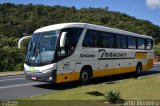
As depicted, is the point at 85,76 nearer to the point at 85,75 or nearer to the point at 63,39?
the point at 85,75

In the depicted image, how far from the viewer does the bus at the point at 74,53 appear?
15.2m

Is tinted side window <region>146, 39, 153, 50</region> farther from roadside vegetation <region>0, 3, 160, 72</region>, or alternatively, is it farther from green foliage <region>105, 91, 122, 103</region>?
roadside vegetation <region>0, 3, 160, 72</region>

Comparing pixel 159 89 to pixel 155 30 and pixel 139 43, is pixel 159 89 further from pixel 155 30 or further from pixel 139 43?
pixel 155 30

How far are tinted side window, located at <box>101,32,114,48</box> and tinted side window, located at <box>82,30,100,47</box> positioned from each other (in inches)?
23.8

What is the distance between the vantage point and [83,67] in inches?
682

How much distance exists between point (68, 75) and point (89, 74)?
2.25 m

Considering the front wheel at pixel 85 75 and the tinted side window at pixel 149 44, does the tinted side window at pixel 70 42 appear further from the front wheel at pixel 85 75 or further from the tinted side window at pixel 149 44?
the tinted side window at pixel 149 44

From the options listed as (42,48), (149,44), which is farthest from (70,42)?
(149,44)

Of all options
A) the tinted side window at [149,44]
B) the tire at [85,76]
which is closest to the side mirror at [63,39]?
the tire at [85,76]

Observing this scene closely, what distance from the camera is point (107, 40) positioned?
19547 mm

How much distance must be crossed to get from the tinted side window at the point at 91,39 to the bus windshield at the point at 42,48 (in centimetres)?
231

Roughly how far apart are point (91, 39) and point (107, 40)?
1996 millimetres

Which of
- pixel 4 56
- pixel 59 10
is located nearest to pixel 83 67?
pixel 4 56

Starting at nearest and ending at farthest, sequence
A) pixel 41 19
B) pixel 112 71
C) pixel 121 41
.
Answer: pixel 112 71 < pixel 121 41 < pixel 41 19
